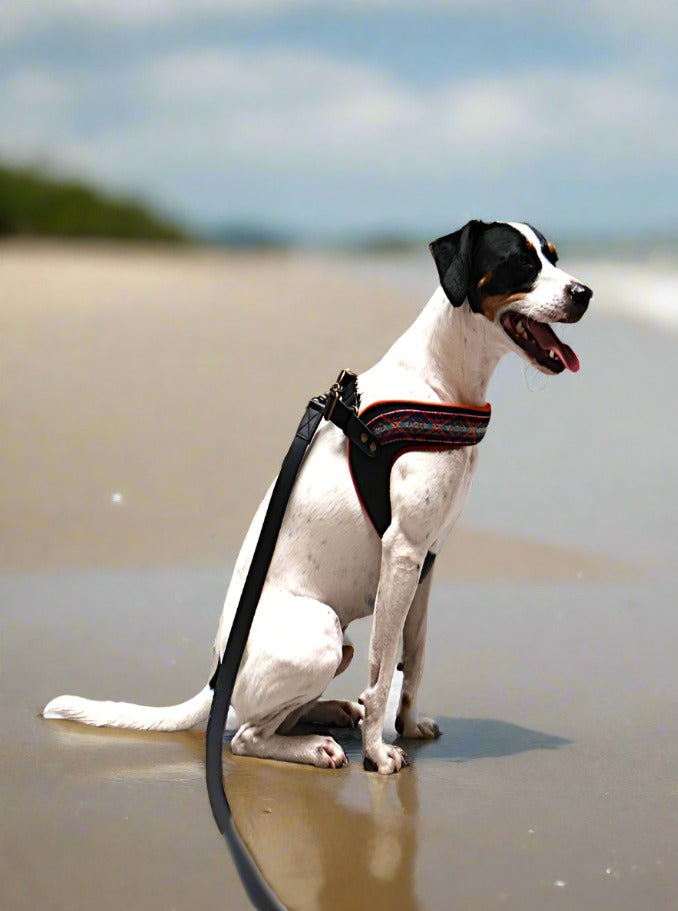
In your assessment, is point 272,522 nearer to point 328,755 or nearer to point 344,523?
point 344,523

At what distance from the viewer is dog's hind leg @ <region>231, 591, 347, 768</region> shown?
12.2ft

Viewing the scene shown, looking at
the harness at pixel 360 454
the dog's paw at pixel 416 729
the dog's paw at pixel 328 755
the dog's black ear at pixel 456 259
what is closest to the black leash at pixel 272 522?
the harness at pixel 360 454

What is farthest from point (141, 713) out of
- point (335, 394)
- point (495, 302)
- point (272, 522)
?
point (495, 302)

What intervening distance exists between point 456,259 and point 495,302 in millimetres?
165

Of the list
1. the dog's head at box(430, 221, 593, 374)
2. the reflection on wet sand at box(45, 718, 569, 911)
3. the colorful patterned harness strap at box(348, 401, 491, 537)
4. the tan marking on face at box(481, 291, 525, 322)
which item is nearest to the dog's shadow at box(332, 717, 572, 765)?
the reflection on wet sand at box(45, 718, 569, 911)

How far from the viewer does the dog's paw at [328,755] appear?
3750 millimetres

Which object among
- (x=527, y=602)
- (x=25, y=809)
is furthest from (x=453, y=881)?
(x=527, y=602)

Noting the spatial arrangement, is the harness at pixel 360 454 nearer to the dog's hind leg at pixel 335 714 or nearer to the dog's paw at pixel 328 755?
the dog's paw at pixel 328 755

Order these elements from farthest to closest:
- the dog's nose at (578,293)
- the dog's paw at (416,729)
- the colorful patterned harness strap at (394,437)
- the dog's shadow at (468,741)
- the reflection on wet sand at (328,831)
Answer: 1. the dog's paw at (416,729)
2. the dog's shadow at (468,741)
3. the colorful patterned harness strap at (394,437)
4. the dog's nose at (578,293)
5. the reflection on wet sand at (328,831)

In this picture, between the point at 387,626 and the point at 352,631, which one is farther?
the point at 352,631

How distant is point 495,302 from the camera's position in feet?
12.0

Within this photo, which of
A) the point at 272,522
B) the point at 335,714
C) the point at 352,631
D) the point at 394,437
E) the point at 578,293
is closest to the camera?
the point at 578,293

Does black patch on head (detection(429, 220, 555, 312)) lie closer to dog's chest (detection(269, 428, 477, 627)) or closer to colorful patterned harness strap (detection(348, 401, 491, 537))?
colorful patterned harness strap (detection(348, 401, 491, 537))

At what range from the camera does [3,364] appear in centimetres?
1062
